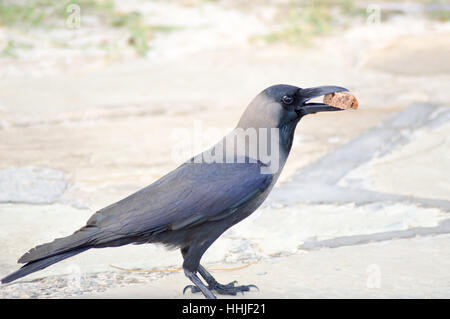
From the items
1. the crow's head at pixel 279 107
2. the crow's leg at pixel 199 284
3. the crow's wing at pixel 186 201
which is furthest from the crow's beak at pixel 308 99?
the crow's leg at pixel 199 284

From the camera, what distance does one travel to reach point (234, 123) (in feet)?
17.7

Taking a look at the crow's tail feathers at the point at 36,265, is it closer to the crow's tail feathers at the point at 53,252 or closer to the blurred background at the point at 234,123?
the crow's tail feathers at the point at 53,252

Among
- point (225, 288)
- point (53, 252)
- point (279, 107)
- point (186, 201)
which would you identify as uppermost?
point (279, 107)

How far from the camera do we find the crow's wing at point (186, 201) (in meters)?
2.63

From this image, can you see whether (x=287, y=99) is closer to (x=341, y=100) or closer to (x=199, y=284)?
(x=341, y=100)

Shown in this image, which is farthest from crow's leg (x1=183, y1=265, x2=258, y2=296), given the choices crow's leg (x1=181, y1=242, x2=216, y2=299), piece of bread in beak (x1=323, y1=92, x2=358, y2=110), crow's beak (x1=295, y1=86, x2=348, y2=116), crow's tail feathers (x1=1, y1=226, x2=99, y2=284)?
piece of bread in beak (x1=323, y1=92, x2=358, y2=110)

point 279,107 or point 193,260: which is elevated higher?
point 279,107

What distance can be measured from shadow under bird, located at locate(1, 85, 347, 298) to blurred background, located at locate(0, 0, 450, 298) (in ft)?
0.93

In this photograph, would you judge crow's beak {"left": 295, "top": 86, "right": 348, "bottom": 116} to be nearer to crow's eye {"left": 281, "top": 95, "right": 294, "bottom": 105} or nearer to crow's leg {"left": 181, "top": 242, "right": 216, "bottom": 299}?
crow's eye {"left": 281, "top": 95, "right": 294, "bottom": 105}

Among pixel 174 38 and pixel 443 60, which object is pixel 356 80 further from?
pixel 174 38

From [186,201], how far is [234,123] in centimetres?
276

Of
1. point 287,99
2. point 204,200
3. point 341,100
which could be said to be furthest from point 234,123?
point 204,200
